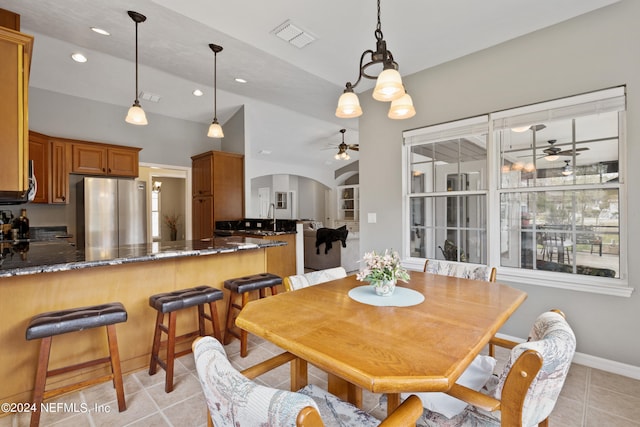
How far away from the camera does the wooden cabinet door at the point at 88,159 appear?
14.7 feet

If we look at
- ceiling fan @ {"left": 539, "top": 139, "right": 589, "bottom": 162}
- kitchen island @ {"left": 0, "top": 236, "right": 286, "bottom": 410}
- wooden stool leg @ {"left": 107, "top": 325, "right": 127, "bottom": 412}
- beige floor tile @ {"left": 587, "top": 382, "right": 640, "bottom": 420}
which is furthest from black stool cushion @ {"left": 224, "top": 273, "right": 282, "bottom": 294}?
ceiling fan @ {"left": 539, "top": 139, "right": 589, "bottom": 162}

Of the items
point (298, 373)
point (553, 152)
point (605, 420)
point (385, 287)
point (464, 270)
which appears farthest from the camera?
point (553, 152)

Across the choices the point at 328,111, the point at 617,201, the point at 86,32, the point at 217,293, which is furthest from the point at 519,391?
the point at 328,111

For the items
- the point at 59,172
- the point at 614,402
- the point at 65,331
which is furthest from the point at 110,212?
the point at 614,402

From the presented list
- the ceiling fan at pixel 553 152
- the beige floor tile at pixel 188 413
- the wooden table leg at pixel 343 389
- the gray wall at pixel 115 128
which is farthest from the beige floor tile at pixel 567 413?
the gray wall at pixel 115 128

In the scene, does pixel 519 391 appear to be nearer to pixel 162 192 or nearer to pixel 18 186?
pixel 18 186

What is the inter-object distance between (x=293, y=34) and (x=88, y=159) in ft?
12.4

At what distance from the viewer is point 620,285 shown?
2301mm

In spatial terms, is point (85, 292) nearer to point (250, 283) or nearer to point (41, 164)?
point (250, 283)

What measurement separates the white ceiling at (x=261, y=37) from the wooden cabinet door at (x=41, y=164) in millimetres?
Result: 920

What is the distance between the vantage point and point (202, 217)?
5.70 meters

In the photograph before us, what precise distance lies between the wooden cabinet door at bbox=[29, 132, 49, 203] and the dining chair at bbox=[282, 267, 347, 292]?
4194 millimetres

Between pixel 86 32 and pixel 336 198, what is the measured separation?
27.6ft

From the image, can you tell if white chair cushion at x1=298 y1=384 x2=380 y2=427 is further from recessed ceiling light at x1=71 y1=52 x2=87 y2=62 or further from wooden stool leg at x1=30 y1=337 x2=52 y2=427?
recessed ceiling light at x1=71 y1=52 x2=87 y2=62
